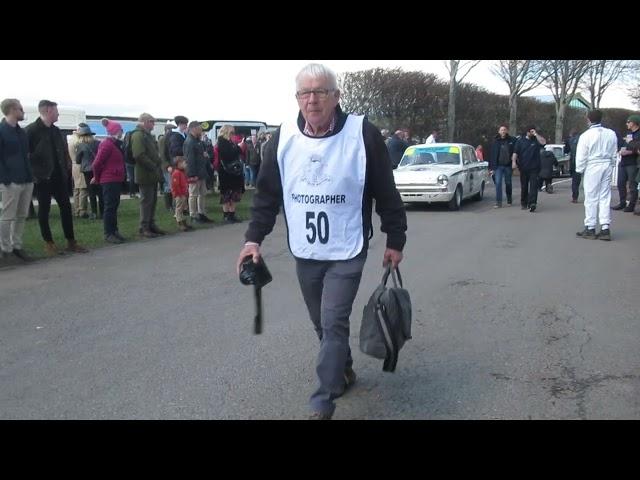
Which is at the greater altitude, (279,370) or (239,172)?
(239,172)

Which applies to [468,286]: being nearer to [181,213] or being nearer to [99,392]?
[99,392]

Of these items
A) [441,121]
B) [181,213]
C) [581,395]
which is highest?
[441,121]

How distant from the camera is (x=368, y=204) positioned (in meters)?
3.69

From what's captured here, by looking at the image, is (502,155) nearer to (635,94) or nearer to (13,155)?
(13,155)

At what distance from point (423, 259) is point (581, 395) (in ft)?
15.3

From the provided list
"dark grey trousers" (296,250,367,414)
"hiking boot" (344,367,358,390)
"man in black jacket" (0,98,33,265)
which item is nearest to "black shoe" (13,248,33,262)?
"man in black jacket" (0,98,33,265)

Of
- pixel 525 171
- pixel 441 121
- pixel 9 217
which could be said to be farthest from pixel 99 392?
pixel 441 121

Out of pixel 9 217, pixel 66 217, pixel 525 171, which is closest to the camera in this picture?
pixel 9 217

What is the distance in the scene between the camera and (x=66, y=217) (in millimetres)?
8797

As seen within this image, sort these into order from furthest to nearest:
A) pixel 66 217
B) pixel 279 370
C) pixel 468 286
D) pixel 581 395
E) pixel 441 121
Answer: pixel 441 121
pixel 66 217
pixel 468 286
pixel 279 370
pixel 581 395

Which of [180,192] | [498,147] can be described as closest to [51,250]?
[180,192]

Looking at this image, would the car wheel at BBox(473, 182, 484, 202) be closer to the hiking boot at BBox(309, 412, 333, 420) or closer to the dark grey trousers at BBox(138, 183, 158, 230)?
the dark grey trousers at BBox(138, 183, 158, 230)

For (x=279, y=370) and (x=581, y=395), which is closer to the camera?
(x=581, y=395)

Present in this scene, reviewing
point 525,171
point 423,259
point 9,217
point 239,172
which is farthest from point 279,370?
point 525,171
